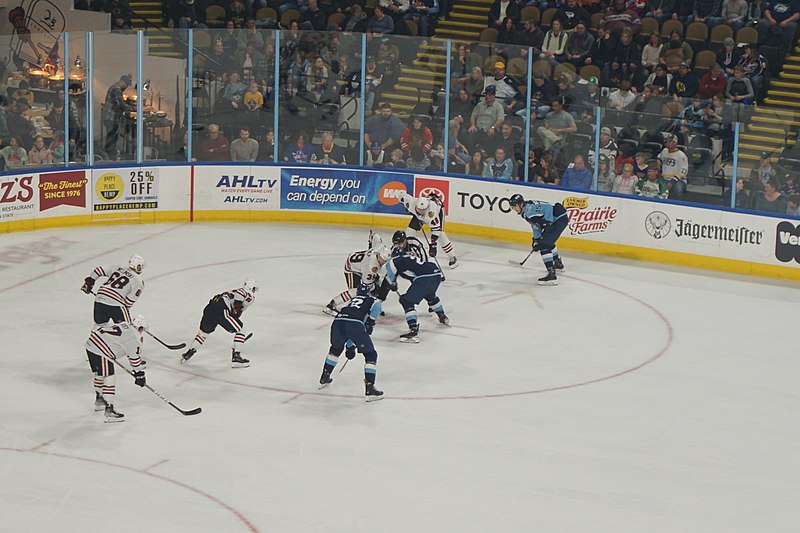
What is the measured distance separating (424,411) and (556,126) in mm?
7889

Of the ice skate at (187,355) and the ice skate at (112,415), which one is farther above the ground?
the ice skate at (187,355)

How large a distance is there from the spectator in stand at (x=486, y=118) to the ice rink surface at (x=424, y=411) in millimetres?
2480

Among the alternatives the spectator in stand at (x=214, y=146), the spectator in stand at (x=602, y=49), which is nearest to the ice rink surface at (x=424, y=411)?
the spectator in stand at (x=214, y=146)

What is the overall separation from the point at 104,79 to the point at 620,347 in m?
8.82

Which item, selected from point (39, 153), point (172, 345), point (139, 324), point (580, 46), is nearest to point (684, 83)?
point (580, 46)

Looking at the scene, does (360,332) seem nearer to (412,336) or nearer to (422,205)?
(412,336)

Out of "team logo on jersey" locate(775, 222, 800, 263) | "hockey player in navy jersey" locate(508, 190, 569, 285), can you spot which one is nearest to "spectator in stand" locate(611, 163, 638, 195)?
"hockey player in navy jersey" locate(508, 190, 569, 285)

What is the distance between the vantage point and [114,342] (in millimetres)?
11109

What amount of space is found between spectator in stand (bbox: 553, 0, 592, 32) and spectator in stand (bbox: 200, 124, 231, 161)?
632 centimetres

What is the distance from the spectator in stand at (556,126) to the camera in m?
18.7

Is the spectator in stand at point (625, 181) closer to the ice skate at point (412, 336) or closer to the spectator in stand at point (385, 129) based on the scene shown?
the spectator in stand at point (385, 129)

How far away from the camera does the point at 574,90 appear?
18750 millimetres

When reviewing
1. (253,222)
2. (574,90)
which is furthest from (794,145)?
(253,222)

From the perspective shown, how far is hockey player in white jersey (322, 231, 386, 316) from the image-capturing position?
13.2 meters
